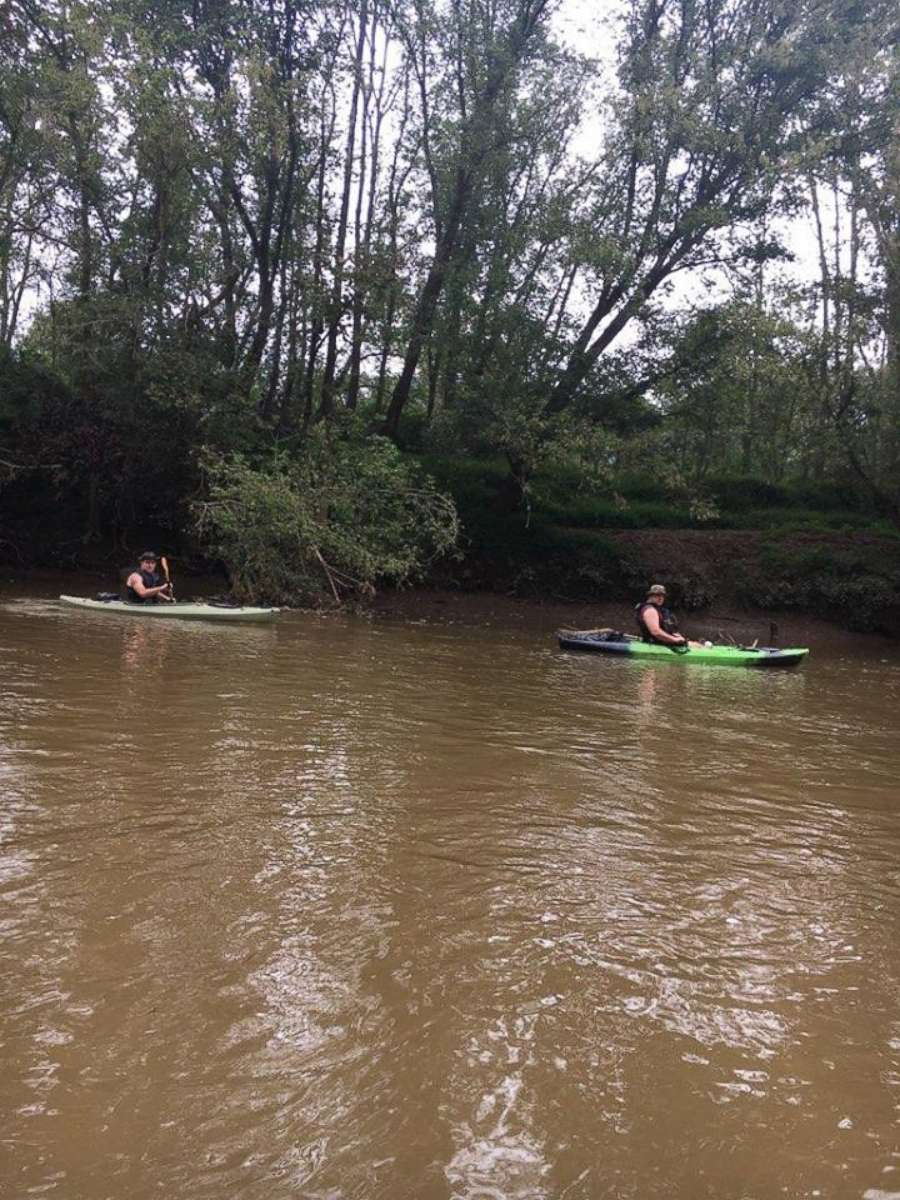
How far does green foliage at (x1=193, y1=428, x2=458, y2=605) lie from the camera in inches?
632

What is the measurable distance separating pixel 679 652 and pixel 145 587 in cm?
880

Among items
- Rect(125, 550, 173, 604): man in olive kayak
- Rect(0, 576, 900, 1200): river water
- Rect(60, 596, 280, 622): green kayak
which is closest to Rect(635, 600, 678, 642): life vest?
Rect(60, 596, 280, 622): green kayak

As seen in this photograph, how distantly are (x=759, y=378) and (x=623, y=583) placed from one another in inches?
214

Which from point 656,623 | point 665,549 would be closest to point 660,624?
point 656,623

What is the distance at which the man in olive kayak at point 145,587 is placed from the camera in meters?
14.8

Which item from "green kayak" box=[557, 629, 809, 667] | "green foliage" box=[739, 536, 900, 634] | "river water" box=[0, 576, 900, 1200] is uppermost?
"green foliage" box=[739, 536, 900, 634]

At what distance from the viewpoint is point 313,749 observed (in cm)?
621

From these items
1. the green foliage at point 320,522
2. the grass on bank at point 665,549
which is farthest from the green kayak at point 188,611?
the grass on bank at point 665,549

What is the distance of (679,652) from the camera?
42.3 ft

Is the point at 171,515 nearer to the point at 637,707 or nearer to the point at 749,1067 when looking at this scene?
the point at 637,707

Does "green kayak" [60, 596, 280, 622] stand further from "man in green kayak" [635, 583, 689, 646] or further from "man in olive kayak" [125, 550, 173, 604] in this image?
"man in green kayak" [635, 583, 689, 646]

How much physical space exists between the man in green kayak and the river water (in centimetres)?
608

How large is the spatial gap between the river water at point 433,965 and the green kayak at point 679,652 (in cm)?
597

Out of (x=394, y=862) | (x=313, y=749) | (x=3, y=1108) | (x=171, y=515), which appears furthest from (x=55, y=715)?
(x=171, y=515)
